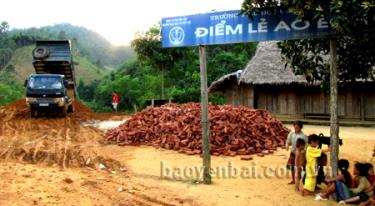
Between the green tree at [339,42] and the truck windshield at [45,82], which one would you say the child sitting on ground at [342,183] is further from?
the truck windshield at [45,82]

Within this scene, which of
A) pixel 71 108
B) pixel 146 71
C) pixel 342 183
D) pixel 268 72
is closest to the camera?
pixel 342 183

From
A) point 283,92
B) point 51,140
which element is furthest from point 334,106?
point 283,92

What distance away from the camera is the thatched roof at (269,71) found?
846 inches

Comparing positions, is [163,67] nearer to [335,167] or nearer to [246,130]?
[246,130]

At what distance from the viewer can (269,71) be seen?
22203 mm

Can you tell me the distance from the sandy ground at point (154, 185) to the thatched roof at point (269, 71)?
381 inches

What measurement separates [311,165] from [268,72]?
47.5ft

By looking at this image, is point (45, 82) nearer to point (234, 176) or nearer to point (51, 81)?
point (51, 81)

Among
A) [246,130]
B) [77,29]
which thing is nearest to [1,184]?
[246,130]

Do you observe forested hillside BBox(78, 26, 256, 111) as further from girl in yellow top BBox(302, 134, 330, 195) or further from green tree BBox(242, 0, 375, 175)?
girl in yellow top BBox(302, 134, 330, 195)

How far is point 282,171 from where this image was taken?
10.4m

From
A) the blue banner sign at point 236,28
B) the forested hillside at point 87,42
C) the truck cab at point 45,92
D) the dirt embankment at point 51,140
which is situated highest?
the forested hillside at point 87,42

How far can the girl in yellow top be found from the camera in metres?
8.00

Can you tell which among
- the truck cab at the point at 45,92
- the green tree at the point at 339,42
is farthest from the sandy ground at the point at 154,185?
the truck cab at the point at 45,92
